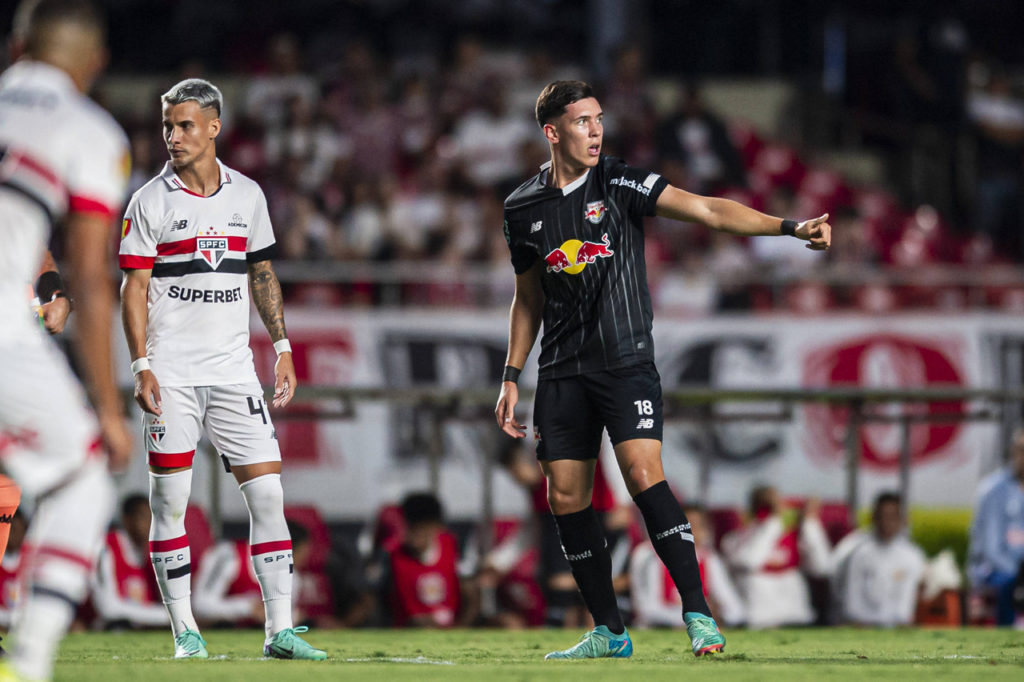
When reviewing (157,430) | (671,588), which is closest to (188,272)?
(157,430)

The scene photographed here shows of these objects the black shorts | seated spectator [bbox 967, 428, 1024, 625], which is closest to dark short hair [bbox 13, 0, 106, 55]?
the black shorts

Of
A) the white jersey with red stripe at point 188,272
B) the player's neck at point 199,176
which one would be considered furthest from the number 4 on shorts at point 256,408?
the player's neck at point 199,176

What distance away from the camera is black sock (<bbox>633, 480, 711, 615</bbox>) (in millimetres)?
6258

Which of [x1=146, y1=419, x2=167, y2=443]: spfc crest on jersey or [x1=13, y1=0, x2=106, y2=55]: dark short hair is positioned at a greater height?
[x1=13, y1=0, x2=106, y2=55]: dark short hair

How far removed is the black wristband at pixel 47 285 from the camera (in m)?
6.24

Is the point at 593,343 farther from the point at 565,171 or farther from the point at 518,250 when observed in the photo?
the point at 565,171

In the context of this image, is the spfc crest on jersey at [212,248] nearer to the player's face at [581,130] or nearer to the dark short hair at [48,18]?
the player's face at [581,130]

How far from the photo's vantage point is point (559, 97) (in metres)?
6.54

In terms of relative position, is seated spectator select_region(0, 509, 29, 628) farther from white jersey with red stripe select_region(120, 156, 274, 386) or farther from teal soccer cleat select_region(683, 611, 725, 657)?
teal soccer cleat select_region(683, 611, 725, 657)

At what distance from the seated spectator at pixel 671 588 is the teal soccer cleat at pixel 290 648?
4942 millimetres

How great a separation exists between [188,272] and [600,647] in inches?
104

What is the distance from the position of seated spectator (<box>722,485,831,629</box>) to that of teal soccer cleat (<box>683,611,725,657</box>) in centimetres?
511

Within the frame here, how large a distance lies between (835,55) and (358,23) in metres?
7.23

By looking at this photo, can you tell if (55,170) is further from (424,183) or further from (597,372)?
(424,183)
